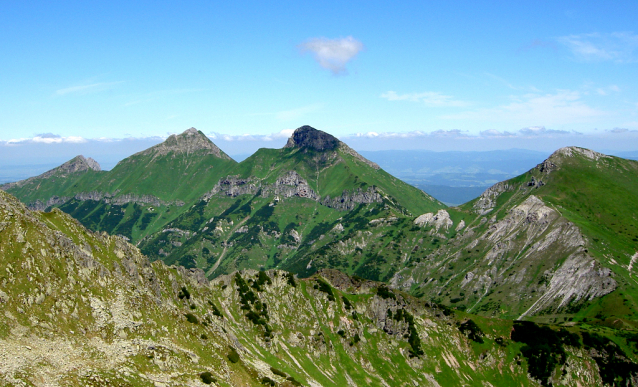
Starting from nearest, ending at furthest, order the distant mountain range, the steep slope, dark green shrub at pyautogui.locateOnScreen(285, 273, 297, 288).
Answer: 1. the steep slope
2. the distant mountain range
3. dark green shrub at pyautogui.locateOnScreen(285, 273, 297, 288)

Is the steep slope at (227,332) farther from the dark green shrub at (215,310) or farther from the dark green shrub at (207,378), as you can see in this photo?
the dark green shrub at (215,310)

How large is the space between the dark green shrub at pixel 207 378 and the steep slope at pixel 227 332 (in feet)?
0.85

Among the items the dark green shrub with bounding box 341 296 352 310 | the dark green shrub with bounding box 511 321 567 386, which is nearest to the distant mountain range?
the dark green shrub with bounding box 511 321 567 386

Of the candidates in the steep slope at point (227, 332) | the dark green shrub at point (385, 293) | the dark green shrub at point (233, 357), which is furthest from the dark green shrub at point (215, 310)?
the dark green shrub at point (385, 293)

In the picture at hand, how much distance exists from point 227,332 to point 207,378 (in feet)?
133

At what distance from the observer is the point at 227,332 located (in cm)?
12294

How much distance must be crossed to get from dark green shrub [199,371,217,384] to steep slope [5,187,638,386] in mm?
258

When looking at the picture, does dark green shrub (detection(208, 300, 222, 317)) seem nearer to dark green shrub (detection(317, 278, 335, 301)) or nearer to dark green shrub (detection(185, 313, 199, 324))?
dark green shrub (detection(185, 313, 199, 324))

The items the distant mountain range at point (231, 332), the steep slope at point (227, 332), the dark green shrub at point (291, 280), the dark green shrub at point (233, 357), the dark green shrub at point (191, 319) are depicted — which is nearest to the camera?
the steep slope at point (227, 332)

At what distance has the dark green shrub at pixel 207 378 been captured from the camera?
82.4m

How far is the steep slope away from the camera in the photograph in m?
73.0

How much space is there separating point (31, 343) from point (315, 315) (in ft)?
359

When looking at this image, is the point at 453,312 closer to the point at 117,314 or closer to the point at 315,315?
the point at 315,315

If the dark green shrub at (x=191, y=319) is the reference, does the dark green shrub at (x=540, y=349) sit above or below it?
below
